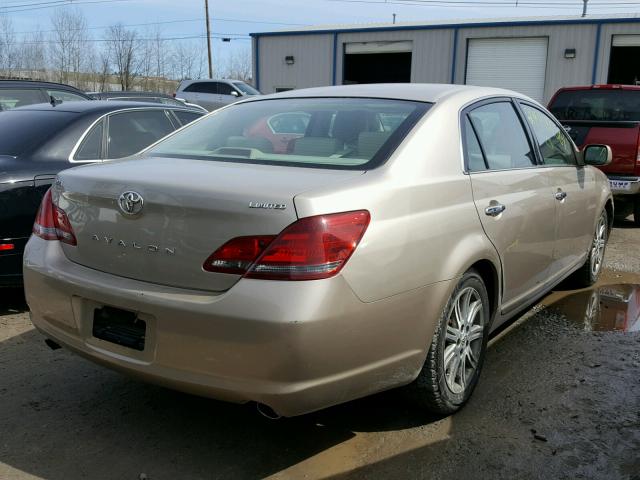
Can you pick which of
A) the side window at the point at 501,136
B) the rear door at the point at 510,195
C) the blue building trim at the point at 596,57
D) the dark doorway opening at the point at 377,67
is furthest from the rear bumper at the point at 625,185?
the dark doorway opening at the point at 377,67

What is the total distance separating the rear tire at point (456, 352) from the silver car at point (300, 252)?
0.04 ft

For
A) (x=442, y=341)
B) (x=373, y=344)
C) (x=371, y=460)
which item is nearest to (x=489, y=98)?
(x=442, y=341)

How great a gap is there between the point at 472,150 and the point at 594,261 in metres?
2.80

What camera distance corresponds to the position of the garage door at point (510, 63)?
75.4ft

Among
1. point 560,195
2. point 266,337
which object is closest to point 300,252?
point 266,337

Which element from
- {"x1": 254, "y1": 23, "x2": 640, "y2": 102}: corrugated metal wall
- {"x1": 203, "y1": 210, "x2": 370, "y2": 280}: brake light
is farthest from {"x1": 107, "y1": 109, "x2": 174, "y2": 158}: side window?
{"x1": 254, "y1": 23, "x2": 640, "y2": 102}: corrugated metal wall

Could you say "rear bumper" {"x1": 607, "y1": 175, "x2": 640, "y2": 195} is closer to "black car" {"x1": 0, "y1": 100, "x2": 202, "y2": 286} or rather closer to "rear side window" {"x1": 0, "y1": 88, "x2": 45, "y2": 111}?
"black car" {"x1": 0, "y1": 100, "x2": 202, "y2": 286}

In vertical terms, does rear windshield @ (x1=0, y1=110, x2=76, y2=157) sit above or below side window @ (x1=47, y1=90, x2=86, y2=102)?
below

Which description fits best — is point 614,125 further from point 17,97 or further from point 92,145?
point 17,97

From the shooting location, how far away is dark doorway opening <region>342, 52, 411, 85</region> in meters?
29.6

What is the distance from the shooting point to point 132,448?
A: 2820mm

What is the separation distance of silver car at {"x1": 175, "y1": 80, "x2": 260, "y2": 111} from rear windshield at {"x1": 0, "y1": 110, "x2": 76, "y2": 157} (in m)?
15.3

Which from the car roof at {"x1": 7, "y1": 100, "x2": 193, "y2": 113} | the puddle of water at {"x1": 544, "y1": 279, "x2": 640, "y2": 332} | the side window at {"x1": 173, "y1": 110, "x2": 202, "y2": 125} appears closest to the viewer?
the puddle of water at {"x1": 544, "y1": 279, "x2": 640, "y2": 332}

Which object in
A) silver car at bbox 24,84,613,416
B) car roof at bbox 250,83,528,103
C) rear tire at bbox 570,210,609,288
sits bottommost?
rear tire at bbox 570,210,609,288
